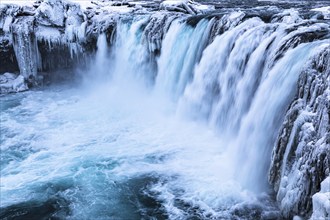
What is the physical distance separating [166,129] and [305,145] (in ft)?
16.9

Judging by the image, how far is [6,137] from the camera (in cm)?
1025

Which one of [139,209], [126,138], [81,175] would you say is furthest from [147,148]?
[139,209]

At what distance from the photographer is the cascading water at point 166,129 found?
681 cm

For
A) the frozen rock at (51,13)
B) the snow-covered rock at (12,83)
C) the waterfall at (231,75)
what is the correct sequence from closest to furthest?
the waterfall at (231,75), the snow-covered rock at (12,83), the frozen rock at (51,13)

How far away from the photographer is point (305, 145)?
17.8 feet

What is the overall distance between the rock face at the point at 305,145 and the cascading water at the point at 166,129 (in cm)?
41

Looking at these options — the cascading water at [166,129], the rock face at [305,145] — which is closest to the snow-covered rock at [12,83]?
the cascading water at [166,129]

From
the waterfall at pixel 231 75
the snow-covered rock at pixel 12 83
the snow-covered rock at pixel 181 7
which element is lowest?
the snow-covered rock at pixel 12 83

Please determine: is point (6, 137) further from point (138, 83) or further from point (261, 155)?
point (261, 155)

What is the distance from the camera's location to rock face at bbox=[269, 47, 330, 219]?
5090 mm

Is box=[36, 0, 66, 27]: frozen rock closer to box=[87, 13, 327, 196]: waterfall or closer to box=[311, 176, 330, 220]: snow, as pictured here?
box=[87, 13, 327, 196]: waterfall

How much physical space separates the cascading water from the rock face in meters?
0.41

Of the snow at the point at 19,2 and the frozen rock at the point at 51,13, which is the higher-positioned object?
the snow at the point at 19,2

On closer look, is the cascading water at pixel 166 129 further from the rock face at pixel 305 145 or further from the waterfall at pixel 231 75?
the rock face at pixel 305 145
